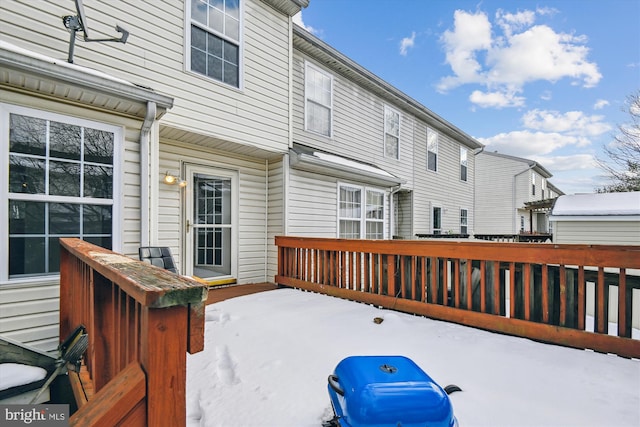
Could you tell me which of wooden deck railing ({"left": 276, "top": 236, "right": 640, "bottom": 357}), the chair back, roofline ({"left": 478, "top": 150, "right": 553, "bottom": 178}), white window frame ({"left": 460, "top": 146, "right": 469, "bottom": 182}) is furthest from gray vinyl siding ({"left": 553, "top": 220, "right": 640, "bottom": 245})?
roofline ({"left": 478, "top": 150, "right": 553, "bottom": 178})

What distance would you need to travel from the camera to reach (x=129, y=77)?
12.3ft

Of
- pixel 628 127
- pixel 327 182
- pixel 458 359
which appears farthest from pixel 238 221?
pixel 628 127

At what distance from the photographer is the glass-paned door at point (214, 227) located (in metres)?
5.33

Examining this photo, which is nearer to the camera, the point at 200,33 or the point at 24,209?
the point at 24,209

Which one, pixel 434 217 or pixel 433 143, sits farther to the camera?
pixel 434 217

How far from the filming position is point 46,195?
9.36ft

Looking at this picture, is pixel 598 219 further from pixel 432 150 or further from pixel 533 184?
pixel 533 184

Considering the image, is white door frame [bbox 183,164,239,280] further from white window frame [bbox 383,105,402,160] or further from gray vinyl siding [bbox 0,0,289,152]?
white window frame [bbox 383,105,402,160]

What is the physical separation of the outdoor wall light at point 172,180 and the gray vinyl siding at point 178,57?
0.81m

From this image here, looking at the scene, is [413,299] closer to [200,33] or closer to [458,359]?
[458,359]

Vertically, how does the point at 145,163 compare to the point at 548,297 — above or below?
above

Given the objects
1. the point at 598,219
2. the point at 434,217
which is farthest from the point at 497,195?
the point at 598,219

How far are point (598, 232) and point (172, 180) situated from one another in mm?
9435

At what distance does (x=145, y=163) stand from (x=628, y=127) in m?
18.9
